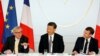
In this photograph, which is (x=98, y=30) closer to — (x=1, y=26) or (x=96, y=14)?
(x=96, y=14)

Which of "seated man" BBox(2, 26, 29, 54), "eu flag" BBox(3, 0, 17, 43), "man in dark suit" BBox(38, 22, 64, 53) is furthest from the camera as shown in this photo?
"eu flag" BBox(3, 0, 17, 43)

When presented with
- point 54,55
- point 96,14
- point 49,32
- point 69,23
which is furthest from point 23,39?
point 96,14

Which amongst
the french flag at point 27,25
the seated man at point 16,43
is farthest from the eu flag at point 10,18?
the seated man at point 16,43

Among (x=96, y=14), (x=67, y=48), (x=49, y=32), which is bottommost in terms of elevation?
(x=67, y=48)

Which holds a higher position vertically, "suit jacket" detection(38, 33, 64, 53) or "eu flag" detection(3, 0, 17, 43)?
"eu flag" detection(3, 0, 17, 43)

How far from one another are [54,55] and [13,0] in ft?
6.81

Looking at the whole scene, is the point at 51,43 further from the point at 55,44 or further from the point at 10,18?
the point at 10,18

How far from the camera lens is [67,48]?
570cm

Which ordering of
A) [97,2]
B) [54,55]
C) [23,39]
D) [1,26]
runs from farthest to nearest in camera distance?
[97,2]
[1,26]
[23,39]
[54,55]

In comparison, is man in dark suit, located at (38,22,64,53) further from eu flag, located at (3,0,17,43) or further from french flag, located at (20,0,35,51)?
eu flag, located at (3,0,17,43)

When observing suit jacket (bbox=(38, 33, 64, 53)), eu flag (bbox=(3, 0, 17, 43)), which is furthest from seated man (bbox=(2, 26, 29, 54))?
eu flag (bbox=(3, 0, 17, 43))

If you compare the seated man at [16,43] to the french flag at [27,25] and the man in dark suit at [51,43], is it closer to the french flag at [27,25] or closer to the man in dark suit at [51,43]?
the man in dark suit at [51,43]

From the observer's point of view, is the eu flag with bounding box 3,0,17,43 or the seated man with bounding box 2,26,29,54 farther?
the eu flag with bounding box 3,0,17,43

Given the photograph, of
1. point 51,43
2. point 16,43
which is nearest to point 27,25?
point 51,43
